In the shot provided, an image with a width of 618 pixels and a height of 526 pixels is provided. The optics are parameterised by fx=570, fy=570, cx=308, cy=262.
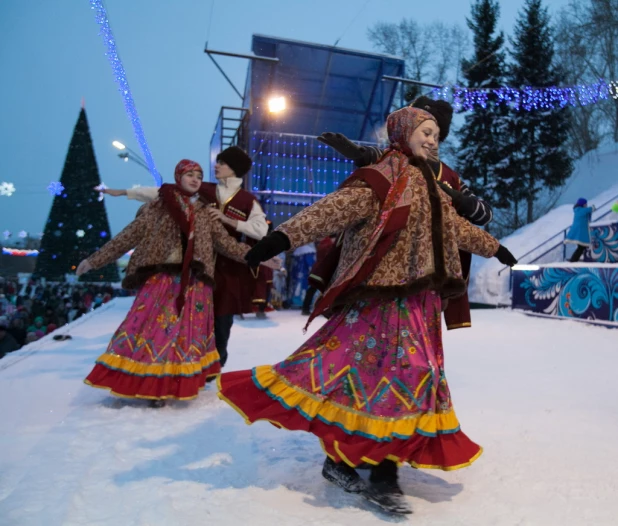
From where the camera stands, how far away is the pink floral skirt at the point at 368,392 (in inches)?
77.9

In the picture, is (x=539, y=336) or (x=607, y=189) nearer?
(x=539, y=336)

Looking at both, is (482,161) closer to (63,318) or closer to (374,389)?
(63,318)

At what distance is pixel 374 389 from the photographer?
2.03m

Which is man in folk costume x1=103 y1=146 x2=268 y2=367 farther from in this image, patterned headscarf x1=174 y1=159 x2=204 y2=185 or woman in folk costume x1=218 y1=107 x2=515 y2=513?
woman in folk costume x1=218 y1=107 x2=515 y2=513

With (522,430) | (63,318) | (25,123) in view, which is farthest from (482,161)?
(25,123)

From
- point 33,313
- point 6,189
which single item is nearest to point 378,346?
point 33,313

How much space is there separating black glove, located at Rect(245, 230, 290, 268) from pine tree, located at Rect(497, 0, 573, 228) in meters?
18.1

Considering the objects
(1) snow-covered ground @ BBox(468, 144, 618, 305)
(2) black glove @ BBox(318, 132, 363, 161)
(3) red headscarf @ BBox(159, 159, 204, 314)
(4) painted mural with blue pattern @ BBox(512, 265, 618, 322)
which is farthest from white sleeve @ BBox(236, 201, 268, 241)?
(1) snow-covered ground @ BBox(468, 144, 618, 305)

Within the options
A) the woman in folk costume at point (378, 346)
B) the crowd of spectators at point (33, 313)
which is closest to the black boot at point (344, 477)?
the woman in folk costume at point (378, 346)

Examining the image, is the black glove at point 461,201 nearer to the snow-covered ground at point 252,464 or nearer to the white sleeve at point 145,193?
the snow-covered ground at point 252,464

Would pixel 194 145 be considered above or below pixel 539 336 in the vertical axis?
above

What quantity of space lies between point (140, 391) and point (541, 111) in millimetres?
18433

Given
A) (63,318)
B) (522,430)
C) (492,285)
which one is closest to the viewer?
(522,430)

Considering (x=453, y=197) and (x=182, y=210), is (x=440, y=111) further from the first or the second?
(x=182, y=210)
